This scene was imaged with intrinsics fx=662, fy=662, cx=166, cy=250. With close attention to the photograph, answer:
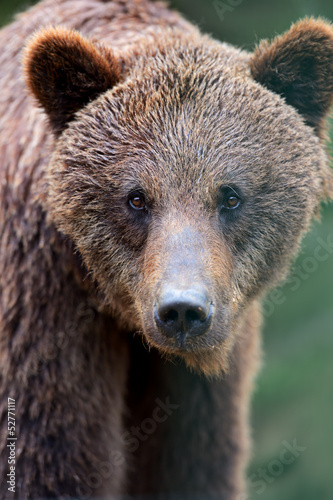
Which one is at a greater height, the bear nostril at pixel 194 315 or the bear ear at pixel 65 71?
the bear ear at pixel 65 71

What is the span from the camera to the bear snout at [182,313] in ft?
10.0

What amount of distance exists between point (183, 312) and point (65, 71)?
5.30 ft

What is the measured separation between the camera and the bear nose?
10.0 ft

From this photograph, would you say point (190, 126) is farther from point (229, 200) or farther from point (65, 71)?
point (65, 71)

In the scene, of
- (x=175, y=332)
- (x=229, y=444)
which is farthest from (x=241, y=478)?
(x=175, y=332)
